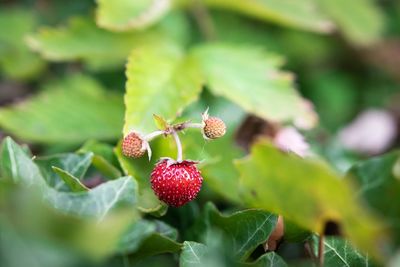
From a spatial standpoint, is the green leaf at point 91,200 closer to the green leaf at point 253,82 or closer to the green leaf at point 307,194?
the green leaf at point 307,194

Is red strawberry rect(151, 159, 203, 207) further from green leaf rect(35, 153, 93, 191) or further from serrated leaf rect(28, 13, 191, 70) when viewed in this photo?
serrated leaf rect(28, 13, 191, 70)

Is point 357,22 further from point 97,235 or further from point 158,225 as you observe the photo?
point 97,235

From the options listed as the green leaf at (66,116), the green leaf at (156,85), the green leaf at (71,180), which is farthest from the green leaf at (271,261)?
the green leaf at (66,116)

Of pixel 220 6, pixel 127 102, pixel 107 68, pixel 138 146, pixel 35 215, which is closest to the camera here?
pixel 35 215

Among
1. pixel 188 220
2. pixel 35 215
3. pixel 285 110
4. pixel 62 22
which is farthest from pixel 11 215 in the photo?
pixel 62 22

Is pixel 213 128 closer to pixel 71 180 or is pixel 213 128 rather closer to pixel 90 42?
pixel 71 180

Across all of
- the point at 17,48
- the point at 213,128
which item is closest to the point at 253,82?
the point at 213,128

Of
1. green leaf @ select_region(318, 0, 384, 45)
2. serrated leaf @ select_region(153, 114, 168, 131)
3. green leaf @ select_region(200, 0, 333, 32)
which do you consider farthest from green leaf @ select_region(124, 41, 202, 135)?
green leaf @ select_region(318, 0, 384, 45)
